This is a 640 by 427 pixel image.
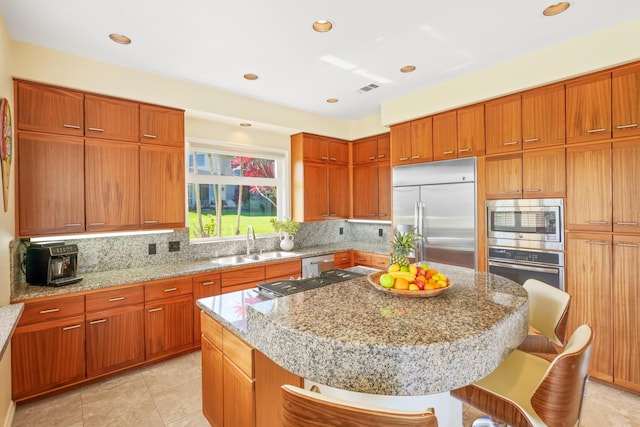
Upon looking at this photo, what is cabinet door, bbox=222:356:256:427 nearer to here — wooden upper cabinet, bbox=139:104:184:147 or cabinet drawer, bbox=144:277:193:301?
cabinet drawer, bbox=144:277:193:301

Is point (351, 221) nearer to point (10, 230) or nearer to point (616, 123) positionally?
point (616, 123)

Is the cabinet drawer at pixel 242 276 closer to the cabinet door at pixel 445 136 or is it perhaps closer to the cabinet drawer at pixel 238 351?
the cabinet drawer at pixel 238 351

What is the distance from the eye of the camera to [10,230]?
2.31 meters

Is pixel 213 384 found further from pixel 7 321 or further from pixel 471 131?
pixel 471 131

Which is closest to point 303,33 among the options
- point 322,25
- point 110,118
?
point 322,25

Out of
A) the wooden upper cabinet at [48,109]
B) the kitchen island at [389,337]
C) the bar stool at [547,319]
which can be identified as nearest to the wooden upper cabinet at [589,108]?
the bar stool at [547,319]

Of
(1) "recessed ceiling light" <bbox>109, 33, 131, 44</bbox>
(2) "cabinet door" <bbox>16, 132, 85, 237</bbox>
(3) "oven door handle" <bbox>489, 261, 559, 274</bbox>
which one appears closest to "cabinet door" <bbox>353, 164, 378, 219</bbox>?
(3) "oven door handle" <bbox>489, 261, 559, 274</bbox>

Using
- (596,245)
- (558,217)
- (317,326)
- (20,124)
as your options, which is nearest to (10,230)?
(20,124)

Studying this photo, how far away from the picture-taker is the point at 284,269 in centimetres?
385

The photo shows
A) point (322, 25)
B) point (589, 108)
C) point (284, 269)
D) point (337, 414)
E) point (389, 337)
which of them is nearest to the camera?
point (337, 414)

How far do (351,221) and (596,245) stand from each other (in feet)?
10.9

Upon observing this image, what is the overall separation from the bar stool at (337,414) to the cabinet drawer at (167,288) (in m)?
2.46

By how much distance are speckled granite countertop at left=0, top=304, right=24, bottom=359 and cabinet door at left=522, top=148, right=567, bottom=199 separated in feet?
12.4

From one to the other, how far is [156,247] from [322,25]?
2789 mm
